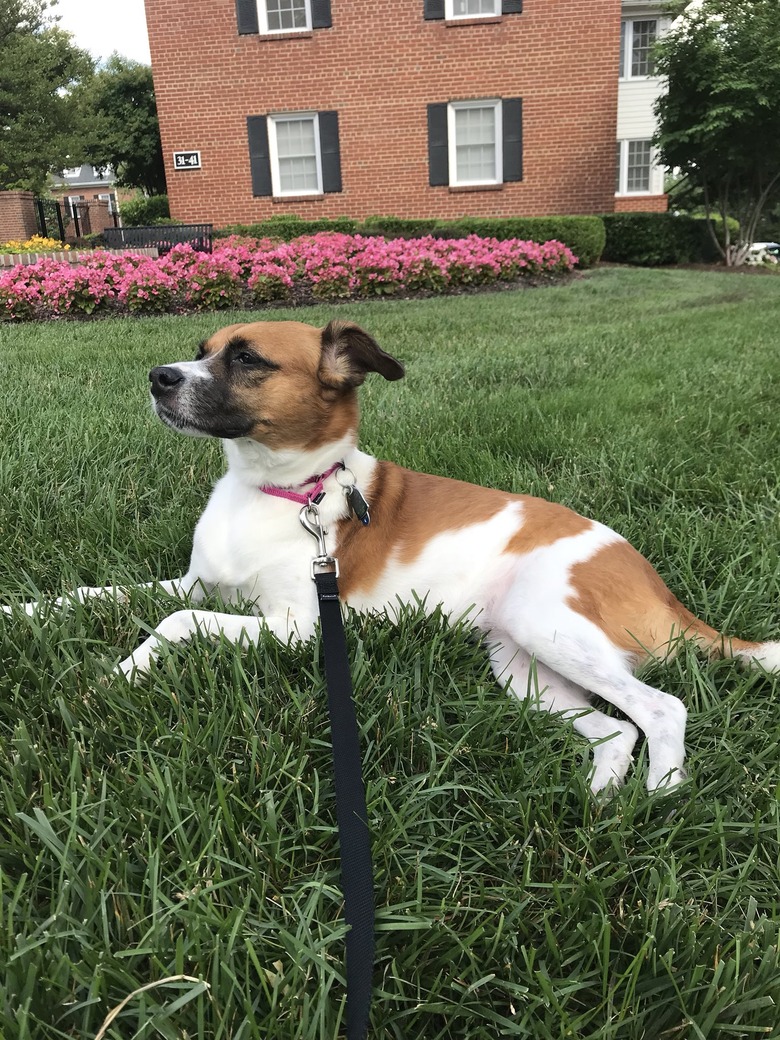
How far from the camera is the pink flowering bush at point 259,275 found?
29.5ft

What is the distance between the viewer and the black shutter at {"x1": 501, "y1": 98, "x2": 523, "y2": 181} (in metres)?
17.5

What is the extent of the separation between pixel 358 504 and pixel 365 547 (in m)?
0.15

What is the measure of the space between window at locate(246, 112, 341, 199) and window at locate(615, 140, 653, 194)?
1163 cm

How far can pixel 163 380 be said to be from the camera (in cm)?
230

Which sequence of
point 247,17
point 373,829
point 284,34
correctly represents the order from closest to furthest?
point 373,829
point 247,17
point 284,34

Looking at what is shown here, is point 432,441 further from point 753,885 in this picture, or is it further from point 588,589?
point 753,885

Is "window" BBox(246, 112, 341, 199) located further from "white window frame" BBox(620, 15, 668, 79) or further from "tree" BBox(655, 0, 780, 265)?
"white window frame" BBox(620, 15, 668, 79)

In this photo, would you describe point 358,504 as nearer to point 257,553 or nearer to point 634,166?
point 257,553

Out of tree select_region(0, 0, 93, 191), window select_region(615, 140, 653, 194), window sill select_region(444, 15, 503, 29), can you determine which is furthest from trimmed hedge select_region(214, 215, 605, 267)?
tree select_region(0, 0, 93, 191)

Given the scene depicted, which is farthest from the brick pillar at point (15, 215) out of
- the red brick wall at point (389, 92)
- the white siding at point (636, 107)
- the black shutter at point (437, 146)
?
the white siding at point (636, 107)

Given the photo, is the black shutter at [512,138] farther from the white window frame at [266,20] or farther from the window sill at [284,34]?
the white window frame at [266,20]

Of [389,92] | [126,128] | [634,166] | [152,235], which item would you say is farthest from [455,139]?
[126,128]

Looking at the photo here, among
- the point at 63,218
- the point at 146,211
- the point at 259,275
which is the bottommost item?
the point at 259,275

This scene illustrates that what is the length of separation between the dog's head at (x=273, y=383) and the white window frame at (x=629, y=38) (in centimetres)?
2521
